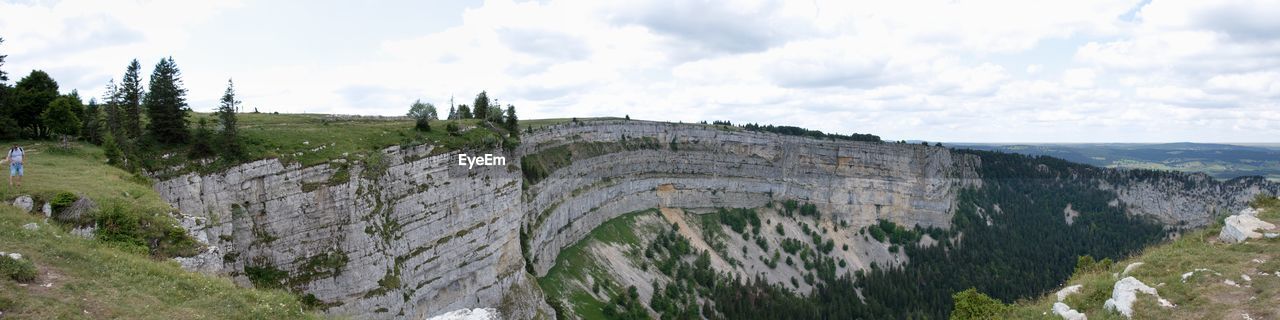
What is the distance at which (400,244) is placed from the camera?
46.6 metres

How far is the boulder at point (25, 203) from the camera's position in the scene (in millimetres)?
23703

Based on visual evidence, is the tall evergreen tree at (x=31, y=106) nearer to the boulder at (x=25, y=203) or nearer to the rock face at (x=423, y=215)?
the rock face at (x=423, y=215)

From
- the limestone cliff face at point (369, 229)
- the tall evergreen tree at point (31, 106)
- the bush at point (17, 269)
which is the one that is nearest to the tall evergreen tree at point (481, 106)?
the limestone cliff face at point (369, 229)

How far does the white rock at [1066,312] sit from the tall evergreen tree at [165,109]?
44081 millimetres

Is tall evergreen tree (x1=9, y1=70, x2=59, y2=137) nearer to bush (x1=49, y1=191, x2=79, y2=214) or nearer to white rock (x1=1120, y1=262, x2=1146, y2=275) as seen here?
bush (x1=49, y1=191, x2=79, y2=214)

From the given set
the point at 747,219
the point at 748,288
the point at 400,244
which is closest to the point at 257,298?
the point at 400,244

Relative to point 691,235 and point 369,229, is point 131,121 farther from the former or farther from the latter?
point 691,235

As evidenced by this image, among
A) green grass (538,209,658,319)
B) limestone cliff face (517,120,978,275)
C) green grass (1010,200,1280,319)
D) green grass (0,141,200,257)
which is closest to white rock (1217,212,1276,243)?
green grass (1010,200,1280,319)

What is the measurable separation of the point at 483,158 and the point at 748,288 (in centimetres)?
5305

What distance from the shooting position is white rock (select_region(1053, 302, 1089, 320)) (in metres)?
20.4

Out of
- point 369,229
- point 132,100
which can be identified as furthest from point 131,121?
point 369,229

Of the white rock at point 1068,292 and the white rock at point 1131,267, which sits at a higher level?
the white rock at point 1131,267

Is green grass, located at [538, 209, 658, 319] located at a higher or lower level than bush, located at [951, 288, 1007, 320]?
lower

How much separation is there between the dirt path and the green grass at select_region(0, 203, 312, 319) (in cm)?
8417
